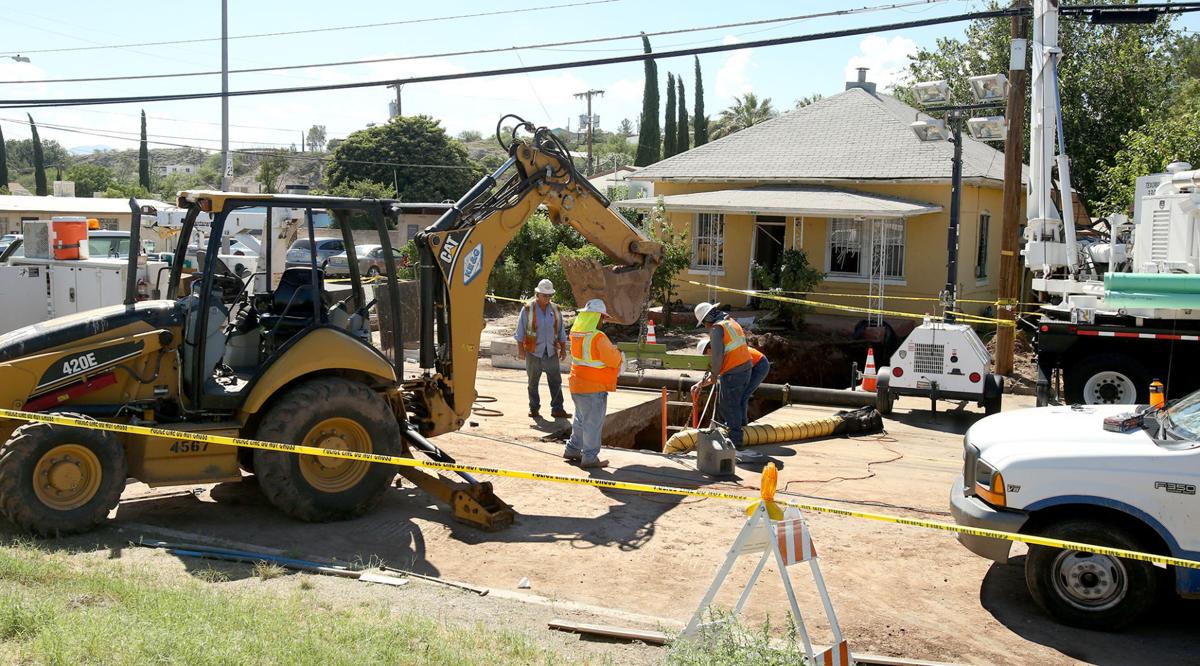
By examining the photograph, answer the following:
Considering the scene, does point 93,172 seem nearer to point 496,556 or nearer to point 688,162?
point 688,162

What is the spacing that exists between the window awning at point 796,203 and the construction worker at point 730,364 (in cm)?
1119

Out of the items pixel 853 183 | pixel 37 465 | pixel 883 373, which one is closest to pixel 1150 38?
pixel 853 183

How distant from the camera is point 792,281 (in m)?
23.1

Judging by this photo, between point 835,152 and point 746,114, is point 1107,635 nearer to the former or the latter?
point 835,152

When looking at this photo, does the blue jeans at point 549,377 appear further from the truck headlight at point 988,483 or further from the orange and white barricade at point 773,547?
the orange and white barricade at point 773,547

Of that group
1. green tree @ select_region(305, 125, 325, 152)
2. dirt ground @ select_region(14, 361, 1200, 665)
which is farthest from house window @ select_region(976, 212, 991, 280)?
green tree @ select_region(305, 125, 325, 152)

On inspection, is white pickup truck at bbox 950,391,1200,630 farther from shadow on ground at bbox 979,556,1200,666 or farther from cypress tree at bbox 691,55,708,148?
cypress tree at bbox 691,55,708,148

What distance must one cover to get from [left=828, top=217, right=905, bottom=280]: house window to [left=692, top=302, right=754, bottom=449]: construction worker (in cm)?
1306

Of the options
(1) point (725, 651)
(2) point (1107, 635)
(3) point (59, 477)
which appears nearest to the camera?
(1) point (725, 651)

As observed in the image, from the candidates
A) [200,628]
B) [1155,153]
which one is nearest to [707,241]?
[1155,153]

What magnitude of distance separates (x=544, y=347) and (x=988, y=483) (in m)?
7.31

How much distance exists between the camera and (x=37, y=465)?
7395 mm

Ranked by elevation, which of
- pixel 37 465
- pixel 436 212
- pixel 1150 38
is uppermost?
pixel 1150 38

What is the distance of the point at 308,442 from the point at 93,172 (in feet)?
251
